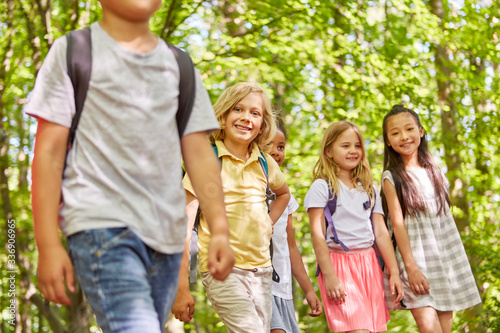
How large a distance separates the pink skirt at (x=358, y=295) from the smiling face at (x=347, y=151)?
71 centimetres

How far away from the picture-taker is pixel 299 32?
40.6 ft

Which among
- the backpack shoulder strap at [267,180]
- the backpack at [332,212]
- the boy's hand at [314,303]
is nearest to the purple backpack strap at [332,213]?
the backpack at [332,212]

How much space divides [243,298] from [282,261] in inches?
46.2

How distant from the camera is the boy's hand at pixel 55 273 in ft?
6.34

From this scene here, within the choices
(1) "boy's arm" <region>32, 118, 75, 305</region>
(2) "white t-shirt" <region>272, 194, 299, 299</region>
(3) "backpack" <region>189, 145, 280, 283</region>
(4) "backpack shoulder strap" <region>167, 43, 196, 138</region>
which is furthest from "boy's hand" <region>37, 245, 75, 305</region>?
(2) "white t-shirt" <region>272, 194, 299, 299</region>

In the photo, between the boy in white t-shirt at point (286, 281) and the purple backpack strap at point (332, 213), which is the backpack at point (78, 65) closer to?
the boy in white t-shirt at point (286, 281)

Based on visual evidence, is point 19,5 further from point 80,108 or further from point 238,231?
point 80,108

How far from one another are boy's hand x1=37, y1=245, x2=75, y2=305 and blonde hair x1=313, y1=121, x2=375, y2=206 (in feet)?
10.0

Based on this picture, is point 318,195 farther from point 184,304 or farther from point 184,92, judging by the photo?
point 184,92

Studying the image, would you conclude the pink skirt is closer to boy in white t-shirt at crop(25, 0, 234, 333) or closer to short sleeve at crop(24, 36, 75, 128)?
boy in white t-shirt at crop(25, 0, 234, 333)

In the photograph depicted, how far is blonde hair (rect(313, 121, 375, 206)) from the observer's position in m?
4.85

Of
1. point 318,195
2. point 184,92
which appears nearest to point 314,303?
point 318,195

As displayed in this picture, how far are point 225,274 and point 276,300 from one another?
2.39 meters

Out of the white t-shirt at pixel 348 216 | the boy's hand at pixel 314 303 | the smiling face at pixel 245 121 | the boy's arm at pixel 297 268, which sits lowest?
the boy's hand at pixel 314 303
